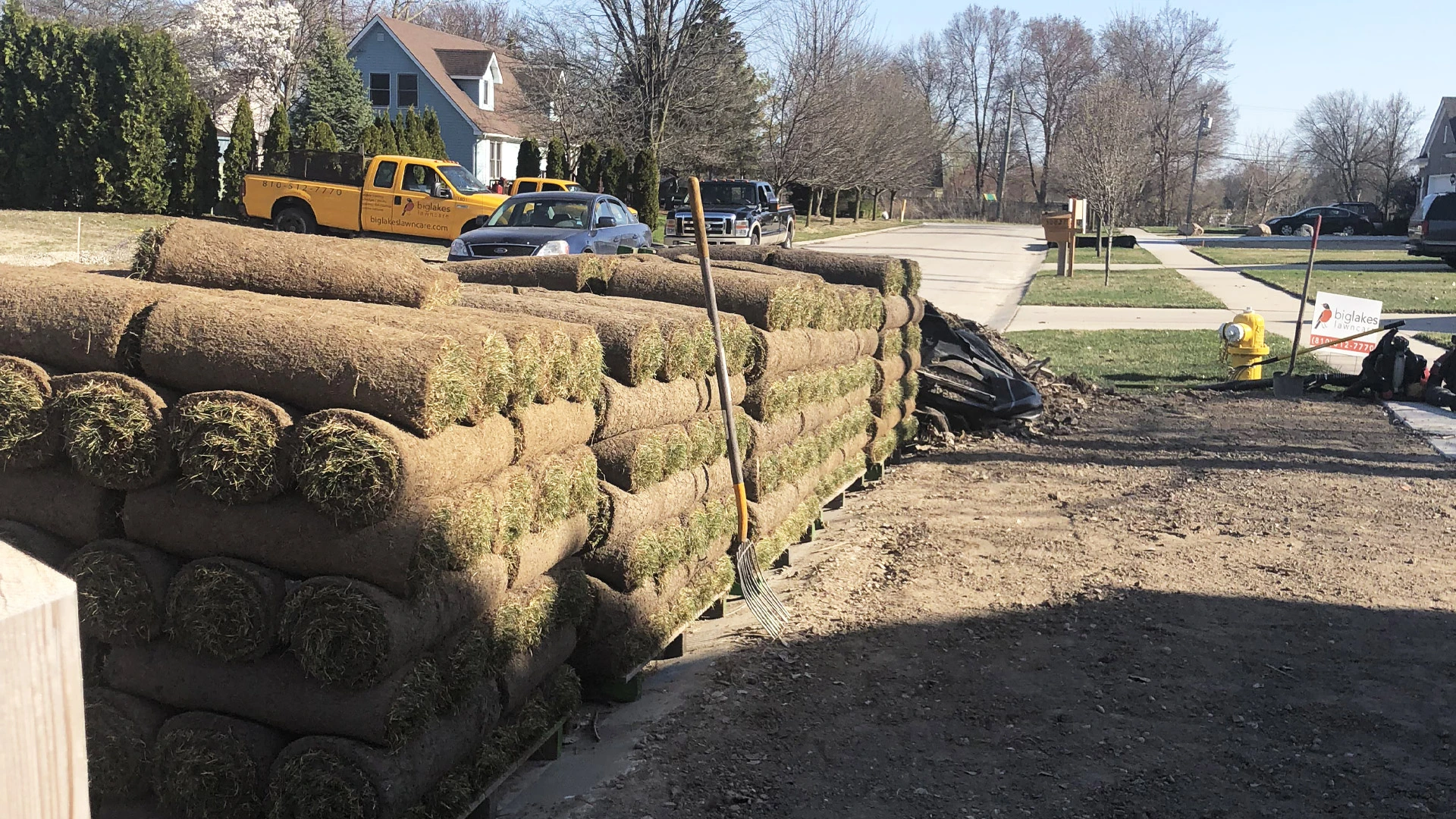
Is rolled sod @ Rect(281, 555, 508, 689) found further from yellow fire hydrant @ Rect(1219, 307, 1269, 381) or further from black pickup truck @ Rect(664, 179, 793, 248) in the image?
black pickup truck @ Rect(664, 179, 793, 248)

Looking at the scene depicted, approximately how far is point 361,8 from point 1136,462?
2513 inches

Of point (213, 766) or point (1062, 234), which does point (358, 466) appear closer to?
point (213, 766)

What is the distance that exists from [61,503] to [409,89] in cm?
4617

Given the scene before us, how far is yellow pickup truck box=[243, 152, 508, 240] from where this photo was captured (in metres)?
25.0

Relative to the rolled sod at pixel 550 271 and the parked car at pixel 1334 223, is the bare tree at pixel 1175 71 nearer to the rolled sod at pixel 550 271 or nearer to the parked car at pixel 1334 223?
the parked car at pixel 1334 223

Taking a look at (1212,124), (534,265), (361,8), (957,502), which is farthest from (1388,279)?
(1212,124)

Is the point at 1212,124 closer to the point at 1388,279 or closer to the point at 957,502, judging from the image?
the point at 1388,279

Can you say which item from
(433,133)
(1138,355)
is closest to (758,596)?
(1138,355)

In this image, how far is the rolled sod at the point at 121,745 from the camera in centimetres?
346

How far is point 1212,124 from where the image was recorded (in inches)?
3359

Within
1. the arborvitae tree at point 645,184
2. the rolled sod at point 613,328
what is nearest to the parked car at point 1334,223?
the arborvitae tree at point 645,184

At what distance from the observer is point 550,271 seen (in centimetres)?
720

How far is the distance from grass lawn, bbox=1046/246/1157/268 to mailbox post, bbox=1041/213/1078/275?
3460 millimetres

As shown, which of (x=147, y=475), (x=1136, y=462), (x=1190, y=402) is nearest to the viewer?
(x=147, y=475)
